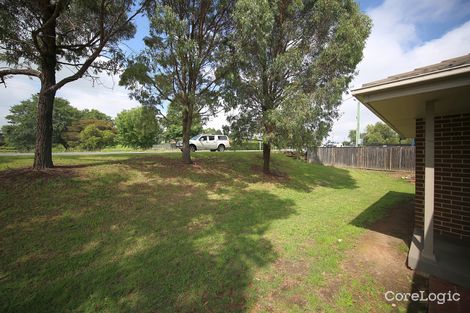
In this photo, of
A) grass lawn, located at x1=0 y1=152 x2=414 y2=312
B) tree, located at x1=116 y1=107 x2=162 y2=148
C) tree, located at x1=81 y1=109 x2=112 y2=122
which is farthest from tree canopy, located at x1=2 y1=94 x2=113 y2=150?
grass lawn, located at x1=0 y1=152 x2=414 y2=312

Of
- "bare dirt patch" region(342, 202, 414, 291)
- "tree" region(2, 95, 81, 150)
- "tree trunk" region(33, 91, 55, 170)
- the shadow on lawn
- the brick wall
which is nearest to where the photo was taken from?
the shadow on lawn

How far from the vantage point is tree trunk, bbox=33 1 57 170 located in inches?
273

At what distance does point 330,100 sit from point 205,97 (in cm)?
504

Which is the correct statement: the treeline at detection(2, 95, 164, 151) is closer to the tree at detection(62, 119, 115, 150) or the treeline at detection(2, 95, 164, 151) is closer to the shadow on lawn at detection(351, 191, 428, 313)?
the tree at detection(62, 119, 115, 150)

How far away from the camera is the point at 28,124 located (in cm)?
4169

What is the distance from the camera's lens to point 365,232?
16.5 ft

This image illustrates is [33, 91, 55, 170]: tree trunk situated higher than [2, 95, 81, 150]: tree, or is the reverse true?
[2, 95, 81, 150]: tree

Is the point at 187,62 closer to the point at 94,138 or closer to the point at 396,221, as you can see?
the point at 396,221

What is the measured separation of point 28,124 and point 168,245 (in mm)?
52721

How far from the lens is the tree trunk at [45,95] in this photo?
692cm

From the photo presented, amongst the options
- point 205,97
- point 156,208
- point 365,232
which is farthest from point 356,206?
point 205,97

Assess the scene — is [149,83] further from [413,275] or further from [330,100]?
[413,275]

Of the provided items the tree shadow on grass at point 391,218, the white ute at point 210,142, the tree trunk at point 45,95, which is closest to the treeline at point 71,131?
the white ute at point 210,142

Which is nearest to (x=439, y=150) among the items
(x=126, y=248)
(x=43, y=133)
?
(x=126, y=248)
